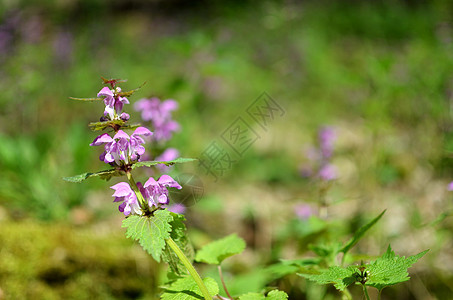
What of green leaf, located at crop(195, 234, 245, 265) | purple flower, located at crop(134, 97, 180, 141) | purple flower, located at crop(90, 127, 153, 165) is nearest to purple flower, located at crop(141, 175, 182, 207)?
purple flower, located at crop(90, 127, 153, 165)

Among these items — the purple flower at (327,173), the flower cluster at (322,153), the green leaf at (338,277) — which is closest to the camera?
the green leaf at (338,277)

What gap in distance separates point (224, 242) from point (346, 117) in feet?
16.8

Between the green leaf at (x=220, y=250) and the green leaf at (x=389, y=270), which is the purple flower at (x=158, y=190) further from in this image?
the green leaf at (x=389, y=270)

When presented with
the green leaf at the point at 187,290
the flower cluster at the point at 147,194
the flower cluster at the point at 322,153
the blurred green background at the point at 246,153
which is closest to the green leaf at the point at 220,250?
the green leaf at the point at 187,290

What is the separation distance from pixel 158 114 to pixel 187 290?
126 cm

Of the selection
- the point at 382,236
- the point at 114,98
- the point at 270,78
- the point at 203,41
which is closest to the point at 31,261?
the point at 114,98

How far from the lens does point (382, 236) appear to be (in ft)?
10.2

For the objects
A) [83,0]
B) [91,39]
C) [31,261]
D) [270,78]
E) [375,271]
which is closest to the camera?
[375,271]

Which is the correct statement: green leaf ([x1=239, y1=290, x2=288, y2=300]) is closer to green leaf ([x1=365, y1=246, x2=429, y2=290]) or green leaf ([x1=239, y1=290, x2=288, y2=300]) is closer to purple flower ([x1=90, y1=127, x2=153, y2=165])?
green leaf ([x1=365, y1=246, x2=429, y2=290])

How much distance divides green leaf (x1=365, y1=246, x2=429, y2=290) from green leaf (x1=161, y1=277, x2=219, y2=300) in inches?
22.1

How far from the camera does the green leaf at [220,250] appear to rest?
1.62 metres

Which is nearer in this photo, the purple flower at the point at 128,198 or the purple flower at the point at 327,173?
the purple flower at the point at 128,198

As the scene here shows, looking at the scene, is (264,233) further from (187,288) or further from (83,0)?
(83,0)

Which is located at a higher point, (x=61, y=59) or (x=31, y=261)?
(x=61, y=59)
